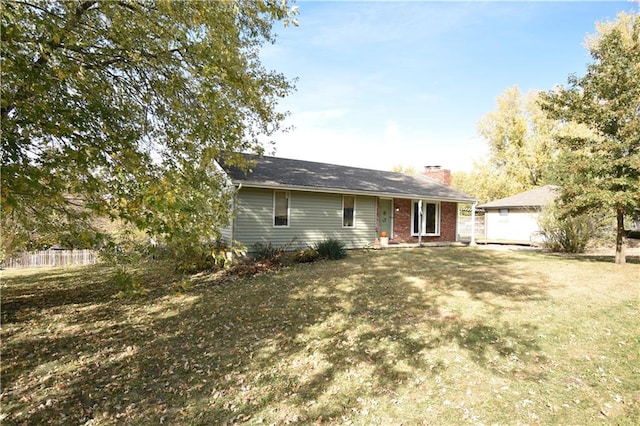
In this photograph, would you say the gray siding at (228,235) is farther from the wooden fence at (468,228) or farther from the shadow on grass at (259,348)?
the wooden fence at (468,228)

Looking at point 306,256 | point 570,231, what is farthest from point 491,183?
point 306,256

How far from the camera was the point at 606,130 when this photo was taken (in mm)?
11477

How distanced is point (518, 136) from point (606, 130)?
26.1m

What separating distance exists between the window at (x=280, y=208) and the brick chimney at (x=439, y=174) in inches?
508

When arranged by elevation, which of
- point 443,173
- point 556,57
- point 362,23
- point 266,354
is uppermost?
point 556,57

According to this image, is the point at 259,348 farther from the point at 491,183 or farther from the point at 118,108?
the point at 491,183

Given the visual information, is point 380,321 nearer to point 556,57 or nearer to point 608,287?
point 608,287

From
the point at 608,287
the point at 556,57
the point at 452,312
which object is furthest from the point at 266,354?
the point at 556,57

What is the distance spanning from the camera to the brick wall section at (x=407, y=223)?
18.0 m


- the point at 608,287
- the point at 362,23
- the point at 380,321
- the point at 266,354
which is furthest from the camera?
the point at 362,23

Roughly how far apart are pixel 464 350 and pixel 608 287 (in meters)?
5.63

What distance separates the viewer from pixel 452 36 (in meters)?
11.5

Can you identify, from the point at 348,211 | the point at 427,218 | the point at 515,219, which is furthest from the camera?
the point at 515,219

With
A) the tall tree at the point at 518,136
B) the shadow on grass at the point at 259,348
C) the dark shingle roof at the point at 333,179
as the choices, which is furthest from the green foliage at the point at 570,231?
the tall tree at the point at 518,136
